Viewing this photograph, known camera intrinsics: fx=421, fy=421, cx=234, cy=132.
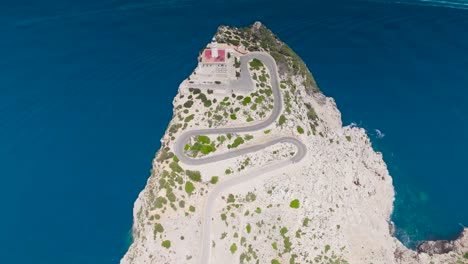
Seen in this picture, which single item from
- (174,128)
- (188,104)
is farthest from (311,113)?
(174,128)

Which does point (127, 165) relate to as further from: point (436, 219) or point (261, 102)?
point (436, 219)

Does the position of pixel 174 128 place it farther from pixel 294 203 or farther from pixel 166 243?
pixel 294 203

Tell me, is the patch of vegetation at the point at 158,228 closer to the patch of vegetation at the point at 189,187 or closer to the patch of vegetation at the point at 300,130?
the patch of vegetation at the point at 189,187

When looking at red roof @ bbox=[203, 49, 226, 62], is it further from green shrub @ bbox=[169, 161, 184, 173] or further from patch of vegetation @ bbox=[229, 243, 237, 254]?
patch of vegetation @ bbox=[229, 243, 237, 254]

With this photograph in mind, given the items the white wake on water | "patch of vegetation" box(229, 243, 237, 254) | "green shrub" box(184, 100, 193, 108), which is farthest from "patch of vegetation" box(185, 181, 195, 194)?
the white wake on water

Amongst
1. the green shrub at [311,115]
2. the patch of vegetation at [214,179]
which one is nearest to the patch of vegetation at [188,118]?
the patch of vegetation at [214,179]

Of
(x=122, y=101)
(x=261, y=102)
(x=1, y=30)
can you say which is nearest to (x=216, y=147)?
(x=261, y=102)
